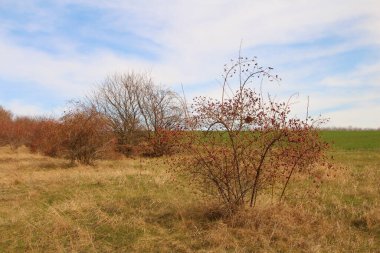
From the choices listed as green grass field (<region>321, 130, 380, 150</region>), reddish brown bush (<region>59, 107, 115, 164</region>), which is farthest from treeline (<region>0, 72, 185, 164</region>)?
green grass field (<region>321, 130, 380, 150</region>)

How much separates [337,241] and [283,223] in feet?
3.03

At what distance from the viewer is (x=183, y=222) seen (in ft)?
23.9

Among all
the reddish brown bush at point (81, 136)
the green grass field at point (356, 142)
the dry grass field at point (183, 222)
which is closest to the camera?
the dry grass field at point (183, 222)

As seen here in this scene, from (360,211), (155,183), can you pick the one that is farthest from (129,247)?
(155,183)

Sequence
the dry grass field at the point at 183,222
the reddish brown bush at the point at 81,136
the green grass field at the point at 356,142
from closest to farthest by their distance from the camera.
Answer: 1. the dry grass field at the point at 183,222
2. the reddish brown bush at the point at 81,136
3. the green grass field at the point at 356,142

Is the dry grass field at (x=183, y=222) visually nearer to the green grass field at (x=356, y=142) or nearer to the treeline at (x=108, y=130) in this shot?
the treeline at (x=108, y=130)

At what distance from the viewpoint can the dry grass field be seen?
6.25m

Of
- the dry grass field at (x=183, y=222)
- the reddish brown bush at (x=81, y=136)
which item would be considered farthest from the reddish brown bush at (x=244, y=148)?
the reddish brown bush at (x=81, y=136)

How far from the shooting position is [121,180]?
12609 mm

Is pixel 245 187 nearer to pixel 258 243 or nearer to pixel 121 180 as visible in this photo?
pixel 258 243

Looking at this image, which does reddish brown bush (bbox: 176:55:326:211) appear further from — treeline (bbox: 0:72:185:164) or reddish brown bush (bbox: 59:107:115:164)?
reddish brown bush (bbox: 59:107:115:164)

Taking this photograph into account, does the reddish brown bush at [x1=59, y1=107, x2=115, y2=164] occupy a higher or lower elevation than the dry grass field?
higher

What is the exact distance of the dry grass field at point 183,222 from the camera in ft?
20.5

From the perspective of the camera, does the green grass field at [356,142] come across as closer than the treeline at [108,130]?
No
